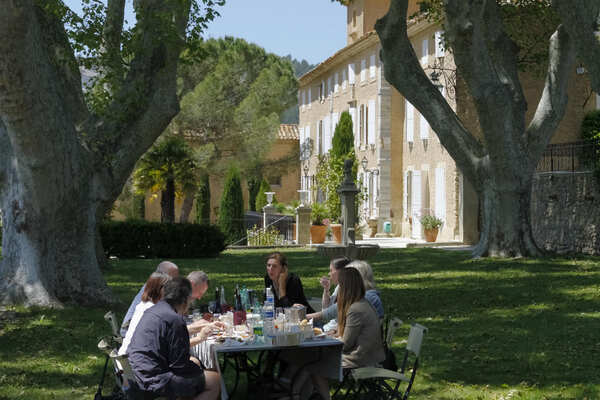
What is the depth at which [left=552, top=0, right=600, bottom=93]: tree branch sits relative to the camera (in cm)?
1080

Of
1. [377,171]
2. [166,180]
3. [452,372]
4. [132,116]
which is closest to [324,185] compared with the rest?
[377,171]

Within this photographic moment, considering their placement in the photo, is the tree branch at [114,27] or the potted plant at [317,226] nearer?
the tree branch at [114,27]

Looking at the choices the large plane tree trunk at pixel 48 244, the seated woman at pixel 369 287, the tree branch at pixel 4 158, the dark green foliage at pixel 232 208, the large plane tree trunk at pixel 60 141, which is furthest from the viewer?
the dark green foliage at pixel 232 208

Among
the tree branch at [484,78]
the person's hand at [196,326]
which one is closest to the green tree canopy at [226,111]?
the tree branch at [484,78]

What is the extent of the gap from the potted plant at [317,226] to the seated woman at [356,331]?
2220 centimetres

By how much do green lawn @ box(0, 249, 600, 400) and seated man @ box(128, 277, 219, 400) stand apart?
2.19m

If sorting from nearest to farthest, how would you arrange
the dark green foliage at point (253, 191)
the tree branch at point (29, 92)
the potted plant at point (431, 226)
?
1. the tree branch at point (29, 92)
2. the potted plant at point (431, 226)
3. the dark green foliage at point (253, 191)

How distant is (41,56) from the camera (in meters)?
10.5

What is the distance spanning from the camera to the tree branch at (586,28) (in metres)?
10.8

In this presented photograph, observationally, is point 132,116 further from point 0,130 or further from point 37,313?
point 37,313

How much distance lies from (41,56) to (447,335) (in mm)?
→ 6162

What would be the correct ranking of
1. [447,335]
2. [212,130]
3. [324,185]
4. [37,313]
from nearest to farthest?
[447,335] < [37,313] < [324,185] < [212,130]

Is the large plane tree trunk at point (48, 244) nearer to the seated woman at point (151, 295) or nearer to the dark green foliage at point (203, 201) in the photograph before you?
the seated woman at point (151, 295)

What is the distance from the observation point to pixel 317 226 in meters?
28.8
